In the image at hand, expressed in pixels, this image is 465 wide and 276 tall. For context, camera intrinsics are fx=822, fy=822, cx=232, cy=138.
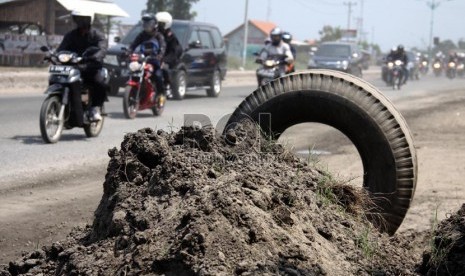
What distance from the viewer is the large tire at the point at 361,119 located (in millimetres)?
5391

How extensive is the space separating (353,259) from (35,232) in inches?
121

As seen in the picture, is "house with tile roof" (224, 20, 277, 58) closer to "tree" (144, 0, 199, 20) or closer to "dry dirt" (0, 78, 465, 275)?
"tree" (144, 0, 199, 20)

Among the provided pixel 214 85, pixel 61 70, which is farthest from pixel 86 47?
pixel 214 85

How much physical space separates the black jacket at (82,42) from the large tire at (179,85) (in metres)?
9.19

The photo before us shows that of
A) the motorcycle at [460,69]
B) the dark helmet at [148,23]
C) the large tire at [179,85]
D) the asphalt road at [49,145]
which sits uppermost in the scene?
the motorcycle at [460,69]

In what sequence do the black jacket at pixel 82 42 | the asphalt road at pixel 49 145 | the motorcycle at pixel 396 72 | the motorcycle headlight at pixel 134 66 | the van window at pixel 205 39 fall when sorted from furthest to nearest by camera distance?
the motorcycle at pixel 396 72 → the van window at pixel 205 39 → the motorcycle headlight at pixel 134 66 → the black jacket at pixel 82 42 → the asphalt road at pixel 49 145

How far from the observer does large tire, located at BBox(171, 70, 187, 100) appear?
837 inches

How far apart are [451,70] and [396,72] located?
20790 mm

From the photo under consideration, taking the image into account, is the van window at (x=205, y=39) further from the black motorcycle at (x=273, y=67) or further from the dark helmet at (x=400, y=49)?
the dark helmet at (x=400, y=49)

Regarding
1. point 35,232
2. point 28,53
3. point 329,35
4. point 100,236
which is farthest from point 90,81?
point 329,35

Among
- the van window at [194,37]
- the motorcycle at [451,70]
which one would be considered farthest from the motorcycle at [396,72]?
the motorcycle at [451,70]

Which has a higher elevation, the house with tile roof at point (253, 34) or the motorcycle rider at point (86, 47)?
the house with tile roof at point (253, 34)

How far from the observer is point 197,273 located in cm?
339

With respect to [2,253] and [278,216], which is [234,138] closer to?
[278,216]
